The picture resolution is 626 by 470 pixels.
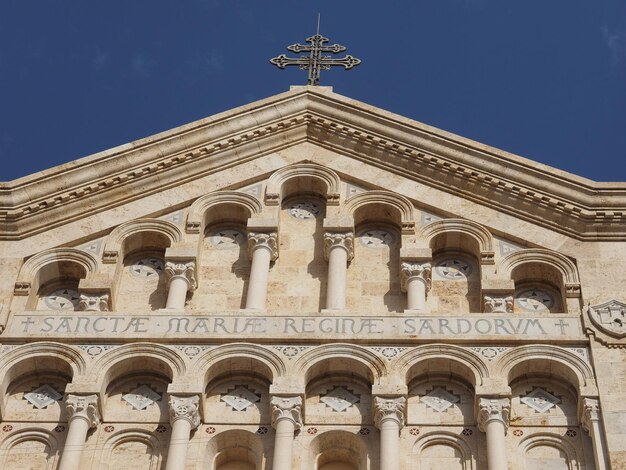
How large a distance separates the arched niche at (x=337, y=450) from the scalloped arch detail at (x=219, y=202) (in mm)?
4697

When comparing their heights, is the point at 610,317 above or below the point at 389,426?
above

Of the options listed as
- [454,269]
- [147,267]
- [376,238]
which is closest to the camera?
[454,269]

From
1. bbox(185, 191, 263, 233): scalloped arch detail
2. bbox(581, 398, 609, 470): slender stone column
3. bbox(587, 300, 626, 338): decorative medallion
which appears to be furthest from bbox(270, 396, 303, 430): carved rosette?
bbox(587, 300, 626, 338): decorative medallion

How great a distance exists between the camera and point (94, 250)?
24.6 m

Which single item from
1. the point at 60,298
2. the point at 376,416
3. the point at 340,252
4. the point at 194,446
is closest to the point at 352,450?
the point at 376,416

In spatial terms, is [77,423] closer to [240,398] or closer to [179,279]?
[240,398]

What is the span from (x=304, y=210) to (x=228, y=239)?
134cm

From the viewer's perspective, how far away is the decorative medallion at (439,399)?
2220 centimetres

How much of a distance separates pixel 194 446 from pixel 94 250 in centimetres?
437

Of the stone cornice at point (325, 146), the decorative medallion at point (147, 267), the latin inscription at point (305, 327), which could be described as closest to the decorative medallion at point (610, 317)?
the latin inscription at point (305, 327)

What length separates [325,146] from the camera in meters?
26.5

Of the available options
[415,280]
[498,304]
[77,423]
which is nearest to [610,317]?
[498,304]

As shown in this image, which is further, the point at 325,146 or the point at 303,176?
the point at 325,146

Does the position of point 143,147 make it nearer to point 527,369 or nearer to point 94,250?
point 94,250
